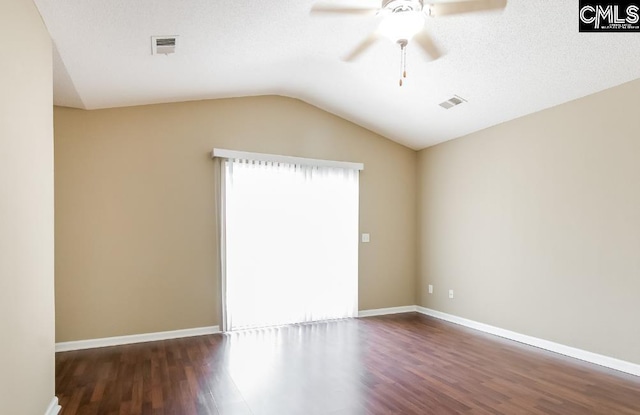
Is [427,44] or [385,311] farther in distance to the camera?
[385,311]

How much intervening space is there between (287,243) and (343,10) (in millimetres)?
3030

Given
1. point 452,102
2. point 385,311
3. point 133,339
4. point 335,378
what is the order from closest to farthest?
1. point 335,378
2. point 133,339
3. point 452,102
4. point 385,311

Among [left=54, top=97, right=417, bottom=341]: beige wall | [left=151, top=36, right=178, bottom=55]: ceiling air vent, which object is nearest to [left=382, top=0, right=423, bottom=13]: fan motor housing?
[left=151, top=36, right=178, bottom=55]: ceiling air vent

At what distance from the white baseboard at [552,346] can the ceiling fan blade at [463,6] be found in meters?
3.32

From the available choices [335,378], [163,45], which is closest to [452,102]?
[163,45]

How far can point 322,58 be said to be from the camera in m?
3.84

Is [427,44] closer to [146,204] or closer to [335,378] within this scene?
[335,378]

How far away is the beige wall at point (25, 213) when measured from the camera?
5.95ft

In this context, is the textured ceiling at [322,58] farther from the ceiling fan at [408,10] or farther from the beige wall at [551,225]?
the beige wall at [551,225]

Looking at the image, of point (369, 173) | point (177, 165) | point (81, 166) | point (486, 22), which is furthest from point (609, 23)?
point (81, 166)

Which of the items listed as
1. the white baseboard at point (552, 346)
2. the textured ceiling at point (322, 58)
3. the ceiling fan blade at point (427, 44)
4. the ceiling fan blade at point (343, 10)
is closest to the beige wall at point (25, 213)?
the textured ceiling at point (322, 58)

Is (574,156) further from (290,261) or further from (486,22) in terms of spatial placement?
(290,261)

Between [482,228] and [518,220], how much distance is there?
1.77 ft

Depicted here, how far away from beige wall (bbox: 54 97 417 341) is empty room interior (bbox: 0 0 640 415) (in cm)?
2
